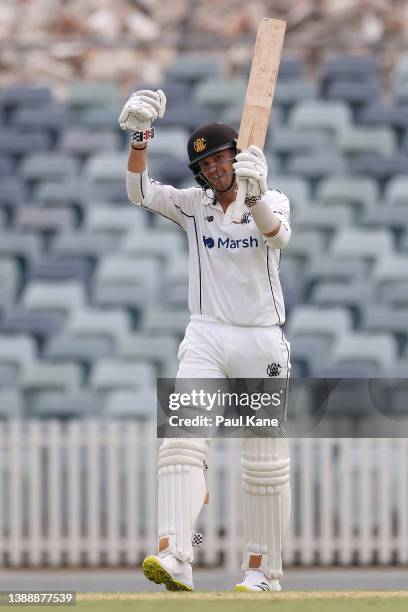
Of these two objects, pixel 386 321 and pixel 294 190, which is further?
pixel 294 190

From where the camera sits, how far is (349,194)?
12.4 meters

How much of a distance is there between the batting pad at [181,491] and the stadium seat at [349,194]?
6769mm

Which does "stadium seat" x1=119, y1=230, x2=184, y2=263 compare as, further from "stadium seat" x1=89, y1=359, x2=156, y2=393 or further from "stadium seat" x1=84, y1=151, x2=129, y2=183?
"stadium seat" x1=89, y1=359, x2=156, y2=393

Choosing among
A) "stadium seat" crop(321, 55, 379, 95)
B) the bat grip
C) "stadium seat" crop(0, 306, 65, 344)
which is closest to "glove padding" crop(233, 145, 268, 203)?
the bat grip

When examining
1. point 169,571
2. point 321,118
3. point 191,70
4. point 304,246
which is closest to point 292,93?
point 321,118

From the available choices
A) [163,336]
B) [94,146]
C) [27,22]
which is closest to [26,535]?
[163,336]

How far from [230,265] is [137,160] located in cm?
52

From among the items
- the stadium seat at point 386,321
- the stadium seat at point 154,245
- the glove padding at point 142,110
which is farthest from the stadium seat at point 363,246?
the glove padding at point 142,110

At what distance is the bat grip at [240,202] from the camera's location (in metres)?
5.55

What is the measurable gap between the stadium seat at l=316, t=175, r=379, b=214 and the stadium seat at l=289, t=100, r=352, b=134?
2.08ft

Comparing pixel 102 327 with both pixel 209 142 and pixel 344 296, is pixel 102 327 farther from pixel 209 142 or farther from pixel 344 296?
pixel 209 142

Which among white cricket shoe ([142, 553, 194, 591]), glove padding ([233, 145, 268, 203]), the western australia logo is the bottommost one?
white cricket shoe ([142, 553, 194, 591])

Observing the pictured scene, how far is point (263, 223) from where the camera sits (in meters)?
5.63

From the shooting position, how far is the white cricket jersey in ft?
19.1
